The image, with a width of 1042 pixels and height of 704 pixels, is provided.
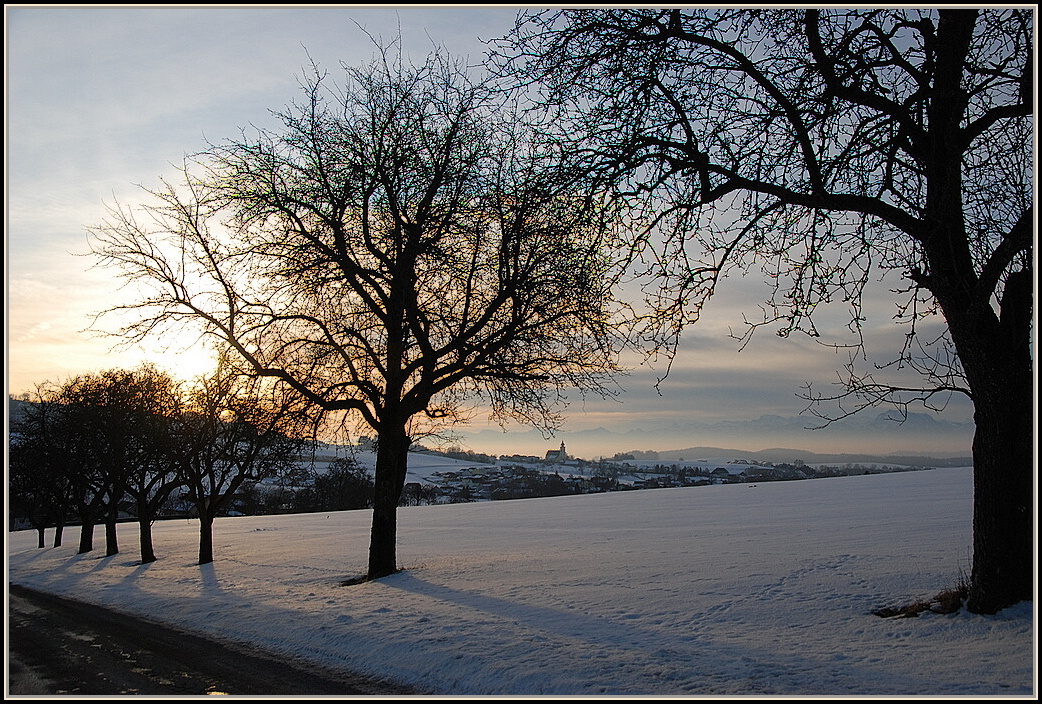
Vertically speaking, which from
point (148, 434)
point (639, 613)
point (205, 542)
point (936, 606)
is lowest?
point (205, 542)

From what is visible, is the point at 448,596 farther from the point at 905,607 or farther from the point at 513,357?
the point at 905,607

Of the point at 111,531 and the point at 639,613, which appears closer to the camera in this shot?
the point at 639,613

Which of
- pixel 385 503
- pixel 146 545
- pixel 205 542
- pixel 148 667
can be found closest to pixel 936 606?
pixel 148 667

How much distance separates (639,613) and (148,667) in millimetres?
6750

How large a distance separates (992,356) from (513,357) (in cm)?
921

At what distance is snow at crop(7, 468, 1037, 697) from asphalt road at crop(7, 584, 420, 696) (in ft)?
1.59

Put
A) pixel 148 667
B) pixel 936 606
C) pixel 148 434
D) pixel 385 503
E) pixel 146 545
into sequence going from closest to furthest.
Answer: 1. pixel 936 606
2. pixel 148 667
3. pixel 385 503
4. pixel 146 545
5. pixel 148 434

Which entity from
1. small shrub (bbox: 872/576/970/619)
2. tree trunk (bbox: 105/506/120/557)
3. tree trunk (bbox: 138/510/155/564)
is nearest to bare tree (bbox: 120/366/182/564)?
tree trunk (bbox: 138/510/155/564)

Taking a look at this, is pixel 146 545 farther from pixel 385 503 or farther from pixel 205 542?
pixel 385 503

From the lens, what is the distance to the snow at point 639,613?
715 centimetres

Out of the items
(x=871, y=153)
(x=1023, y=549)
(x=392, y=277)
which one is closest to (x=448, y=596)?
(x=392, y=277)

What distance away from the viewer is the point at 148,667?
30.3 ft

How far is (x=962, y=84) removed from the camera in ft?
26.3

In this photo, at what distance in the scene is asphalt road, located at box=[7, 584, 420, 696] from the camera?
804 cm
